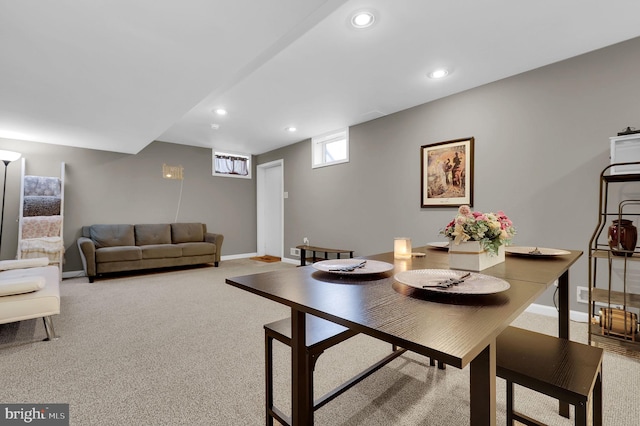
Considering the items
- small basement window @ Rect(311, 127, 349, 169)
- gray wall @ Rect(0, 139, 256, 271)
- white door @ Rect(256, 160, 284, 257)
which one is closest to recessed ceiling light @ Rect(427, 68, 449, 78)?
small basement window @ Rect(311, 127, 349, 169)

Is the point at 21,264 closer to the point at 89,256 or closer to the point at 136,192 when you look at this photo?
the point at 89,256

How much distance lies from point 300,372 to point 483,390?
1.71 feet

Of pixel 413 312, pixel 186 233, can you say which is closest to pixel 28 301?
pixel 413 312

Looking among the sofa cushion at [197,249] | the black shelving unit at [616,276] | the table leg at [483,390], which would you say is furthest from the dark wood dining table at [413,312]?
the sofa cushion at [197,249]

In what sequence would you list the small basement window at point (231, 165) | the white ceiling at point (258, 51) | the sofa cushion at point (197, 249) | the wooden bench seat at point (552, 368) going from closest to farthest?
the wooden bench seat at point (552, 368), the white ceiling at point (258, 51), the sofa cushion at point (197, 249), the small basement window at point (231, 165)

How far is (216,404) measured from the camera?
4.78 ft

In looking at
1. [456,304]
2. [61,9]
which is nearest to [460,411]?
[456,304]

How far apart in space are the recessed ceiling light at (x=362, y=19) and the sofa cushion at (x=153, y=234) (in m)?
4.72

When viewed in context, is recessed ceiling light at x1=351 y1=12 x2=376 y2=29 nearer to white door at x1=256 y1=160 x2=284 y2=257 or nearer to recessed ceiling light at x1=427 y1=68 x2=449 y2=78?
recessed ceiling light at x1=427 y1=68 x2=449 y2=78

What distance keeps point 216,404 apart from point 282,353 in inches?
23.5

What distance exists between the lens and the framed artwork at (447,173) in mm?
3250

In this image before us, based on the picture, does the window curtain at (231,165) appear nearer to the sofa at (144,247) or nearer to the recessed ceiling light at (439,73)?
the sofa at (144,247)

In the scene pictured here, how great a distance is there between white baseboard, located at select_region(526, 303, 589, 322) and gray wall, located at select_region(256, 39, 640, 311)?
0.06 meters

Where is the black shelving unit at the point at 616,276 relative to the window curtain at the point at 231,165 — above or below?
below
